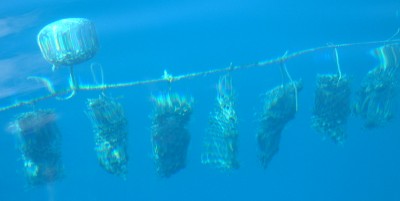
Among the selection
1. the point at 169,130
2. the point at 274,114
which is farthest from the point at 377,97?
the point at 169,130

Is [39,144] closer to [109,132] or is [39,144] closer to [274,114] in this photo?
[109,132]

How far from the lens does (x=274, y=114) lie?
6.19 m

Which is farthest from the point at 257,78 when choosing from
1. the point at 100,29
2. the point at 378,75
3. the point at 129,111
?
the point at 378,75

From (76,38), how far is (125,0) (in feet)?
12.8

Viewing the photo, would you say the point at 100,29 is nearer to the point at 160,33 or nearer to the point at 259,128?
the point at 160,33

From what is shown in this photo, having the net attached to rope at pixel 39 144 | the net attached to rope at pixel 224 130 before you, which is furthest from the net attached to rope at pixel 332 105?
the net attached to rope at pixel 39 144

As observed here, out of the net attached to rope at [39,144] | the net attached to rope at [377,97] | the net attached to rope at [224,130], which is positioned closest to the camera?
the net attached to rope at [39,144]

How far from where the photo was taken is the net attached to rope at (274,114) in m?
6.18

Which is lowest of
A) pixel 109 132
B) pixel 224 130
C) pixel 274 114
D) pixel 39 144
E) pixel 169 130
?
pixel 39 144

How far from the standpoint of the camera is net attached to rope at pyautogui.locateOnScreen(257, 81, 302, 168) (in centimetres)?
618

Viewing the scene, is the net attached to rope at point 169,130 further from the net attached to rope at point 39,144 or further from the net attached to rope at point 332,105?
the net attached to rope at point 332,105

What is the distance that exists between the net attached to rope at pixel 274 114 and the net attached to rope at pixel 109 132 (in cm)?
200

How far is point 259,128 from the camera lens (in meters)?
6.36

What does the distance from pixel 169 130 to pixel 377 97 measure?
11.3 ft
